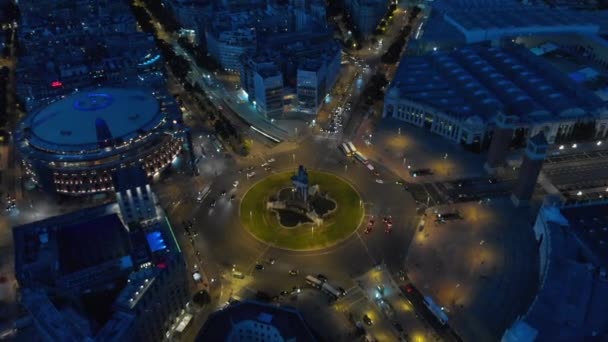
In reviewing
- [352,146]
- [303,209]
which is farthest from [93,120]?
[352,146]

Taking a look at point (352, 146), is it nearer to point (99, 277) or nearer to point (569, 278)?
point (569, 278)

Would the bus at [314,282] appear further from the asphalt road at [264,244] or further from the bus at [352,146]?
the bus at [352,146]

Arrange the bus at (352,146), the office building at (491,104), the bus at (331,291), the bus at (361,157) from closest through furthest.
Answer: the bus at (331,291) < the bus at (361,157) < the bus at (352,146) < the office building at (491,104)

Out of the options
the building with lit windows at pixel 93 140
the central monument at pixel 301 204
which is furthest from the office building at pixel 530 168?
the building with lit windows at pixel 93 140

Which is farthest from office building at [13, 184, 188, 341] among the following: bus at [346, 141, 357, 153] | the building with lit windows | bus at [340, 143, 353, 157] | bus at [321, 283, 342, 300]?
bus at [346, 141, 357, 153]

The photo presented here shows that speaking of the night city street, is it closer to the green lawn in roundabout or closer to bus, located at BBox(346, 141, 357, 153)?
the green lawn in roundabout

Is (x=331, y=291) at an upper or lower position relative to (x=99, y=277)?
lower
